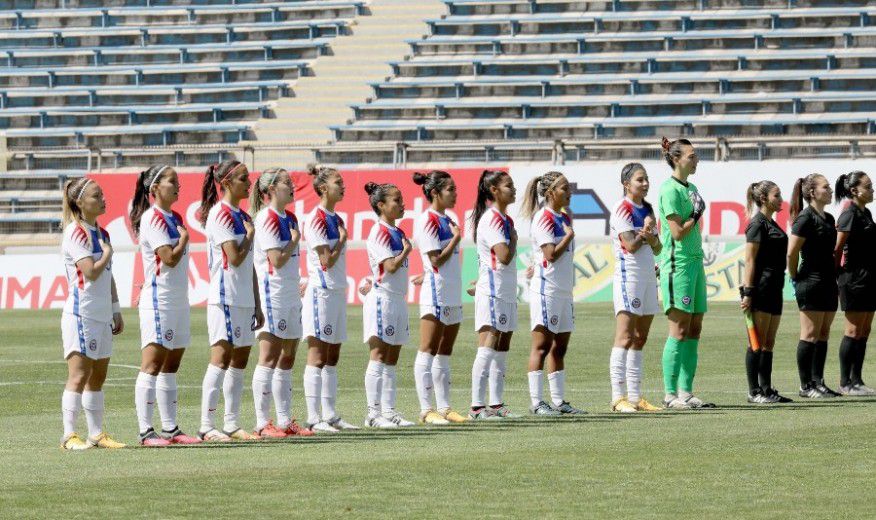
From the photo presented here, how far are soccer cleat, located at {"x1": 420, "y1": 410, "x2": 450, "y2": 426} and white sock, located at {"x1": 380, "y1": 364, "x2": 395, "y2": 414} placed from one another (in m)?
0.31

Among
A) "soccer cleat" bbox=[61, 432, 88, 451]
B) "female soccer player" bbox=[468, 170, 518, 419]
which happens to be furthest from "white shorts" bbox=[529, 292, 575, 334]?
"soccer cleat" bbox=[61, 432, 88, 451]

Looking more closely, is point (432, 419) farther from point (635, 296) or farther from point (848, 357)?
point (848, 357)

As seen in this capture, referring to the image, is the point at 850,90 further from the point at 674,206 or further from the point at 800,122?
the point at 674,206

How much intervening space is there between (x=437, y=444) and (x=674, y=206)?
10.7ft

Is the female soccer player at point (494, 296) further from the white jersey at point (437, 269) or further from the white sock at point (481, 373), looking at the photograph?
the white jersey at point (437, 269)

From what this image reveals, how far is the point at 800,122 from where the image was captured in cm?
3369

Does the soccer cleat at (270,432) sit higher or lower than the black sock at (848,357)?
lower

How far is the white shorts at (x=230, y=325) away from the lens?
37.2ft

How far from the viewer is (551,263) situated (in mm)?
13039

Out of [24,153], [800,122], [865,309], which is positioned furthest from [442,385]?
[24,153]

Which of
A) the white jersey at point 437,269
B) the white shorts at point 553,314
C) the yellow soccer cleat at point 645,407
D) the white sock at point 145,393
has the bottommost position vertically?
the yellow soccer cleat at point 645,407

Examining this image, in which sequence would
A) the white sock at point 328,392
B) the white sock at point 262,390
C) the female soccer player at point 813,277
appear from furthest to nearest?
1. the female soccer player at point 813,277
2. the white sock at point 328,392
3. the white sock at point 262,390

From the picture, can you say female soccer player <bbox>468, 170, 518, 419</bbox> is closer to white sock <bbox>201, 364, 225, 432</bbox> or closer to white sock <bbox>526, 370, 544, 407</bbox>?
white sock <bbox>526, 370, 544, 407</bbox>

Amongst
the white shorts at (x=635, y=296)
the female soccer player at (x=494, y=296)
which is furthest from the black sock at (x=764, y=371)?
the female soccer player at (x=494, y=296)
